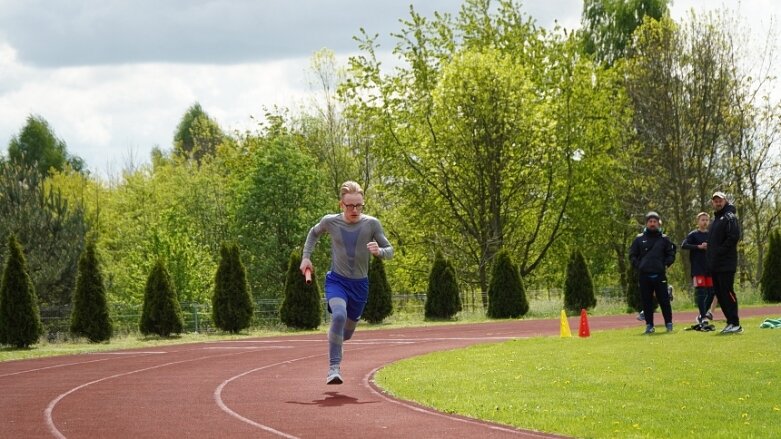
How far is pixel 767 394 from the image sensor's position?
11.8m

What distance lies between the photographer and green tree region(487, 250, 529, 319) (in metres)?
39.9

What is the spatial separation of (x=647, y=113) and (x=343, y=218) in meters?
37.2

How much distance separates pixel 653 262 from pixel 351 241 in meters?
9.10

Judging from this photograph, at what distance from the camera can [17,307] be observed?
29.2 meters

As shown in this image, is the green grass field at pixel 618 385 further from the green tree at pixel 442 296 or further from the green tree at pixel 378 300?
the green tree at pixel 442 296

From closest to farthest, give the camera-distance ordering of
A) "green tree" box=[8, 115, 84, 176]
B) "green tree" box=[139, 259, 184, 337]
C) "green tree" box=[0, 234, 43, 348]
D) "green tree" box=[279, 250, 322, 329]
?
"green tree" box=[0, 234, 43, 348] → "green tree" box=[139, 259, 184, 337] → "green tree" box=[279, 250, 322, 329] → "green tree" box=[8, 115, 84, 176]

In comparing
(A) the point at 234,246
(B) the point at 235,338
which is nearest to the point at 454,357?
(B) the point at 235,338

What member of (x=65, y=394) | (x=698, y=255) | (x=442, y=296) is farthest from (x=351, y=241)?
(x=442, y=296)

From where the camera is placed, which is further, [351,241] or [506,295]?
[506,295]

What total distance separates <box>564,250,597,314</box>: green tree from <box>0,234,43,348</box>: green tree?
759 inches

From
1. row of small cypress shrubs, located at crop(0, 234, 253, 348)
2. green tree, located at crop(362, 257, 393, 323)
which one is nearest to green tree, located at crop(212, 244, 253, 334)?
row of small cypress shrubs, located at crop(0, 234, 253, 348)

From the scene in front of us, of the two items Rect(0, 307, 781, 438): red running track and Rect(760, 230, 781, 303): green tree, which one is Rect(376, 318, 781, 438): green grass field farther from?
Rect(760, 230, 781, 303): green tree

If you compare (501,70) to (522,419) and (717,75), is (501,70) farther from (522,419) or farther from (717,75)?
(522,419)

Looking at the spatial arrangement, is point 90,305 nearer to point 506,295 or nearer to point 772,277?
point 506,295
